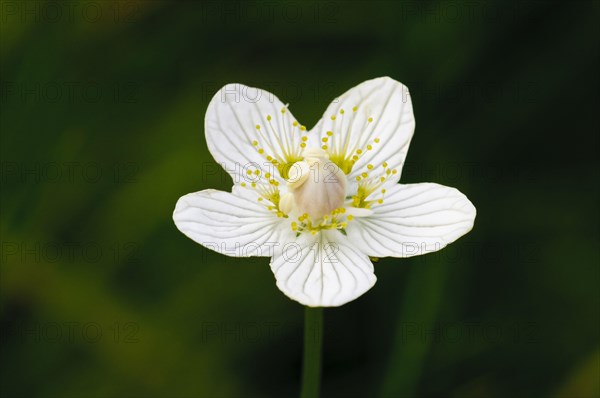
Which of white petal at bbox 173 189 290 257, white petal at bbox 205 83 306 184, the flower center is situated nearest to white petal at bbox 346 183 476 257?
the flower center

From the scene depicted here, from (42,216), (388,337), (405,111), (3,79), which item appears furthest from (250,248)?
(3,79)

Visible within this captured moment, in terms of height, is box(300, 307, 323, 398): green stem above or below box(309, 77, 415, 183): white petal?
below

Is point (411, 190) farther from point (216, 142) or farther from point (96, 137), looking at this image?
point (96, 137)

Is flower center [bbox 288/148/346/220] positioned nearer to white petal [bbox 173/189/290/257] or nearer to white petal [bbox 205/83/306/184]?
white petal [bbox 173/189/290/257]

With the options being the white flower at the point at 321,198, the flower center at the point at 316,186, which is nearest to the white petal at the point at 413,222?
the white flower at the point at 321,198

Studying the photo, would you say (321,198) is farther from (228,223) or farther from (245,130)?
(245,130)

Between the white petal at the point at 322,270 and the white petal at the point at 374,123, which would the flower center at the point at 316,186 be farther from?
the white petal at the point at 374,123
